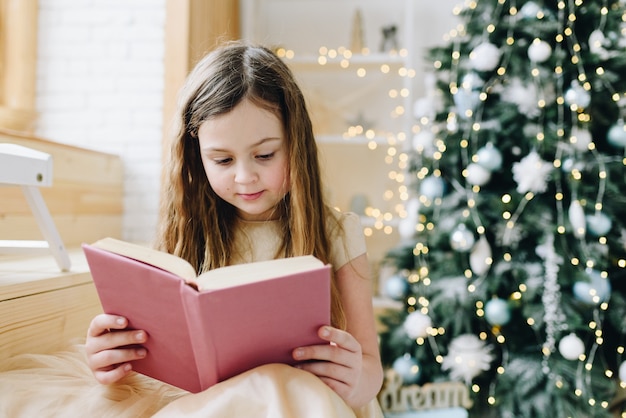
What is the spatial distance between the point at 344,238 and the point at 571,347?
1105 millimetres

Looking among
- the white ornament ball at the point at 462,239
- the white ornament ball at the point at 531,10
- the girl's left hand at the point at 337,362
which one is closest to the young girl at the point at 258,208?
the girl's left hand at the point at 337,362

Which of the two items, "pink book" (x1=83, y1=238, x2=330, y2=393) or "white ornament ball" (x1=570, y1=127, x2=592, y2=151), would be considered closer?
"pink book" (x1=83, y1=238, x2=330, y2=393)

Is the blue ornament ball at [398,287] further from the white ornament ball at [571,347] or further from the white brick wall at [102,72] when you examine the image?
the white brick wall at [102,72]

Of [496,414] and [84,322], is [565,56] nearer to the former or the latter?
[496,414]

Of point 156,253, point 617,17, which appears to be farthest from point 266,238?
point 617,17

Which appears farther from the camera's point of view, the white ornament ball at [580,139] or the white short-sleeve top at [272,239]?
the white ornament ball at [580,139]

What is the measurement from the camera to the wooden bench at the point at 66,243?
113cm

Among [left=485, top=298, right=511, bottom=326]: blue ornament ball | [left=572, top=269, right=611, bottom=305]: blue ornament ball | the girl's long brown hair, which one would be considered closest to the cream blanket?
the girl's long brown hair

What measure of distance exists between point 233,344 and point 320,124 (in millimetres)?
2375

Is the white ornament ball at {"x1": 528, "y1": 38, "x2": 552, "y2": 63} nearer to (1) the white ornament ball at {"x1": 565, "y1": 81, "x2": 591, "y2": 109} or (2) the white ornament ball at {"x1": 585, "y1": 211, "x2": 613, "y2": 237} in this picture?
(1) the white ornament ball at {"x1": 565, "y1": 81, "x2": 591, "y2": 109}

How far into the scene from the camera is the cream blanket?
28.5 inches

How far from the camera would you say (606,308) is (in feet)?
6.32

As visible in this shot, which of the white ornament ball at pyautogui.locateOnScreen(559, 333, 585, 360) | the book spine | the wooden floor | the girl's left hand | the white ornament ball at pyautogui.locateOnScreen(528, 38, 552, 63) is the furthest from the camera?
the white ornament ball at pyautogui.locateOnScreen(528, 38, 552, 63)

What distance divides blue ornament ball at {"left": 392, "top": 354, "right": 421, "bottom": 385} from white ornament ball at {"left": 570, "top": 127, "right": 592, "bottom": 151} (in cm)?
96
